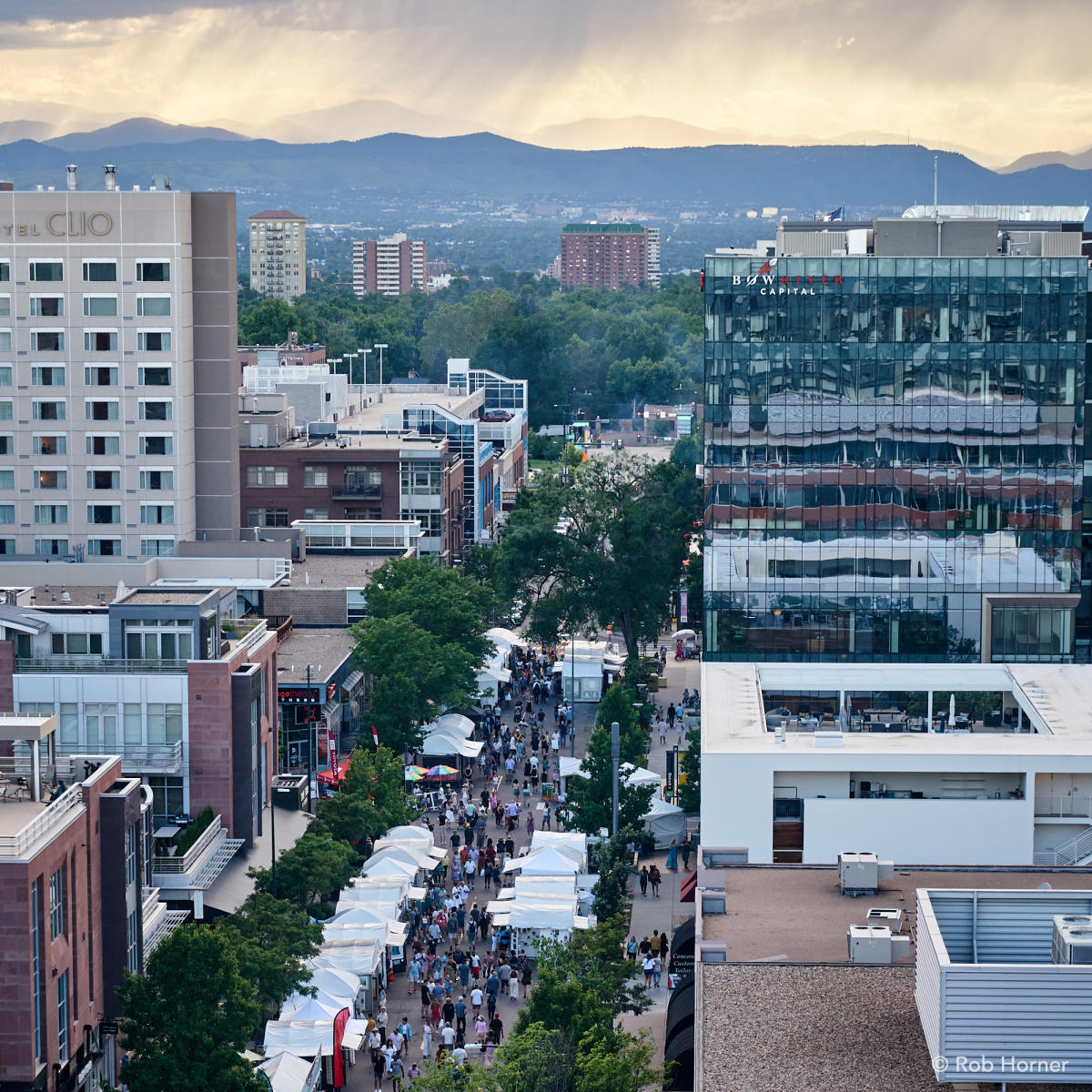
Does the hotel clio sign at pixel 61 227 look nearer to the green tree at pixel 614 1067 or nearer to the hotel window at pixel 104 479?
the hotel window at pixel 104 479

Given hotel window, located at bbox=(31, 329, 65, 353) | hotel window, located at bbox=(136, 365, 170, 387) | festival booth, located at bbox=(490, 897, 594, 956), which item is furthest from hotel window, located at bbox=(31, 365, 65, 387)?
festival booth, located at bbox=(490, 897, 594, 956)

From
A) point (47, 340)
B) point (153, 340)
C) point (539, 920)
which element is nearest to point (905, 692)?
point (539, 920)

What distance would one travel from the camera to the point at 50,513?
3511 inches

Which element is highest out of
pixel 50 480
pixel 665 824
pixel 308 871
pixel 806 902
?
pixel 50 480

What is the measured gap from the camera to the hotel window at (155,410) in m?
88.0

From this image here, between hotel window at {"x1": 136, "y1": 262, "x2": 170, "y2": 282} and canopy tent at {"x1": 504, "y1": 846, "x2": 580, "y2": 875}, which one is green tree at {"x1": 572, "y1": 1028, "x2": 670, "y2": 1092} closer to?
canopy tent at {"x1": 504, "y1": 846, "x2": 580, "y2": 875}

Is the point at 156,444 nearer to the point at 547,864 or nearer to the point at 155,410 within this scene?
the point at 155,410

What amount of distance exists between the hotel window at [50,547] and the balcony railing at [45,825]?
48.0 m

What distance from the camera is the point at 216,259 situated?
88562 mm

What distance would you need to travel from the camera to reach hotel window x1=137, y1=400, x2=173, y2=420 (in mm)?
88000

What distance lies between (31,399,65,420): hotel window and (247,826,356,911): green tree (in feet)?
125

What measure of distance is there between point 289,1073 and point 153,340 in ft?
161

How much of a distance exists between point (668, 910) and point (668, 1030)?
58.1 ft

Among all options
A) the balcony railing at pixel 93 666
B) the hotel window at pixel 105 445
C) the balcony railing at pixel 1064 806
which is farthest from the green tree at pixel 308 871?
the hotel window at pixel 105 445
